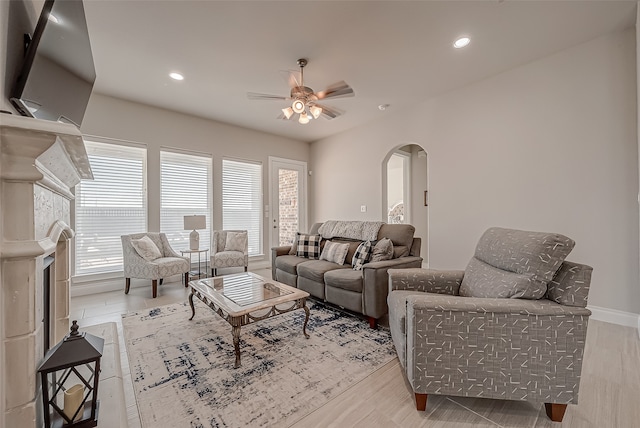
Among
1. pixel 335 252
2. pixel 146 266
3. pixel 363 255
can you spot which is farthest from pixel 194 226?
pixel 363 255

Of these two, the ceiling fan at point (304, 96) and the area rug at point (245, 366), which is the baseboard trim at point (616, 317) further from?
the ceiling fan at point (304, 96)

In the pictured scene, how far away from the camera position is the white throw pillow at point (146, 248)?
11.5 feet

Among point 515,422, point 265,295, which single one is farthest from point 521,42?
point 265,295

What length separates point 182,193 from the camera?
448 centimetres

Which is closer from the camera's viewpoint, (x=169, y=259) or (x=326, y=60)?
(x=326, y=60)

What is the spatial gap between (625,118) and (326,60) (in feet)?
9.88

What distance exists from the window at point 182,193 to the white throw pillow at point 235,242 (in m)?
0.47

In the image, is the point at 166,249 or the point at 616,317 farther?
the point at 166,249

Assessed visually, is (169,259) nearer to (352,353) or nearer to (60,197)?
(60,197)

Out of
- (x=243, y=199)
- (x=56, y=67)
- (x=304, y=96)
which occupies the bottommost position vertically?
(x=243, y=199)

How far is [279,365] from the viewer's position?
6.32 feet

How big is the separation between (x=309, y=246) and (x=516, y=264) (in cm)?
256

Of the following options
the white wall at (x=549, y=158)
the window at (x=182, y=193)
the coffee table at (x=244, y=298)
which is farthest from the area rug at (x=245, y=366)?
the white wall at (x=549, y=158)

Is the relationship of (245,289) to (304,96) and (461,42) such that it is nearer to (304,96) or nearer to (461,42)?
(304,96)
